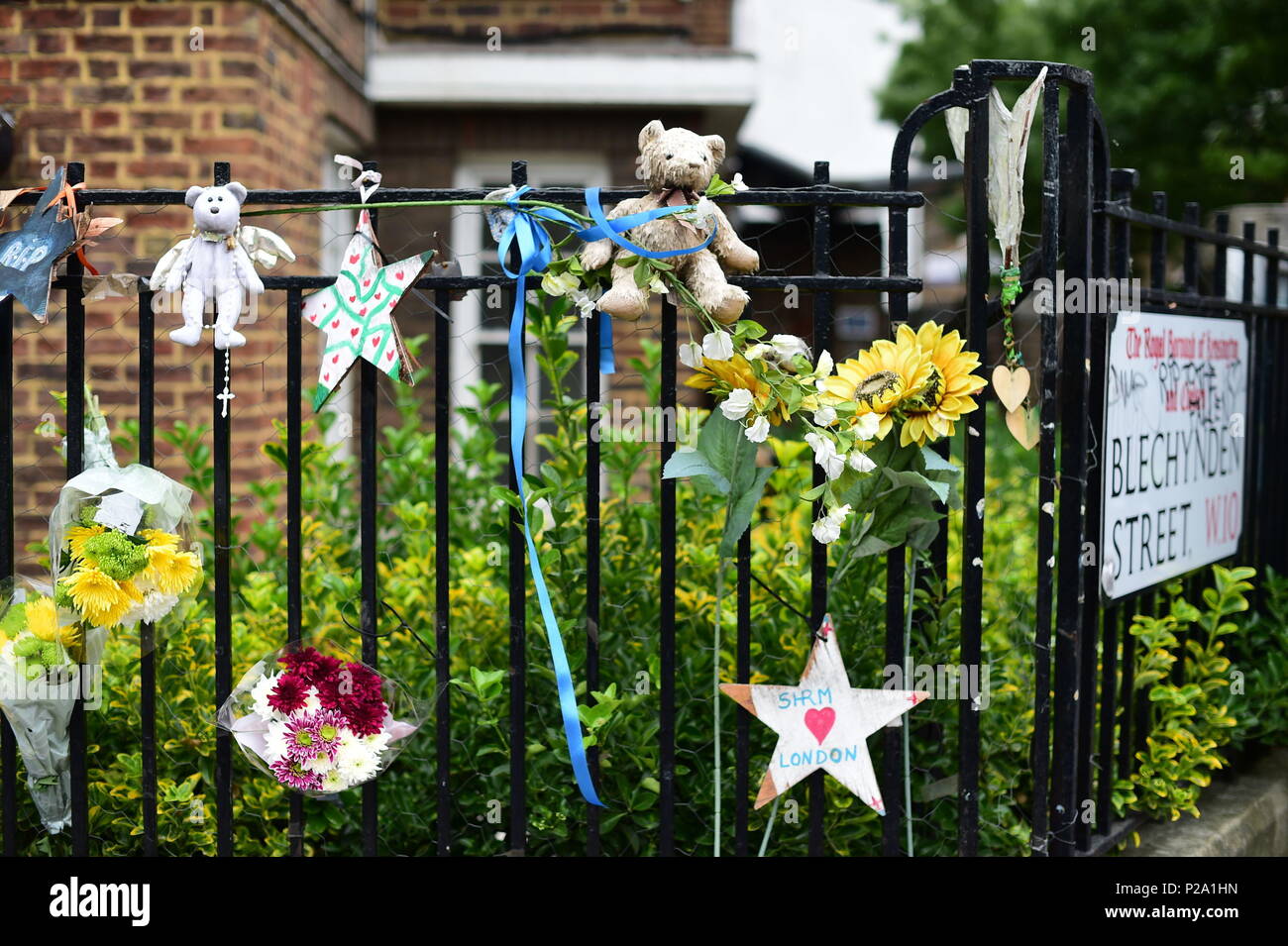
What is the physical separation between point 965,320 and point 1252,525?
1.72 meters

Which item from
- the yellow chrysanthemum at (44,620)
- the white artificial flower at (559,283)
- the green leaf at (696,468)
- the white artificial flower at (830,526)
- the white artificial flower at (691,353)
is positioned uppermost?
the white artificial flower at (559,283)

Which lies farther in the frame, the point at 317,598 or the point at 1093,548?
the point at 317,598

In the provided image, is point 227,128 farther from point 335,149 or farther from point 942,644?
point 942,644

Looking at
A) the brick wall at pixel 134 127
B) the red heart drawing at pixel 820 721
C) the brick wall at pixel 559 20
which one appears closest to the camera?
the red heart drawing at pixel 820 721

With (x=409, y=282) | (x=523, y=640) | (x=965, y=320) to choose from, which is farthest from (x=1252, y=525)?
(x=409, y=282)

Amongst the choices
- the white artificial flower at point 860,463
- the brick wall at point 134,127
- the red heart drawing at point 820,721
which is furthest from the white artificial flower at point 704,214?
the brick wall at point 134,127

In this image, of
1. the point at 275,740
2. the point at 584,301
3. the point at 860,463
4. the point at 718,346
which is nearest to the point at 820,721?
the point at 860,463

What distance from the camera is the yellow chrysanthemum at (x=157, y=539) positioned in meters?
2.23

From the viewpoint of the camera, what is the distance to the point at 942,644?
255cm

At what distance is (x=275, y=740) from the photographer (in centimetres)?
224

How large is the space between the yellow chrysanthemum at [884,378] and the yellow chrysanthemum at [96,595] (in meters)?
1.36

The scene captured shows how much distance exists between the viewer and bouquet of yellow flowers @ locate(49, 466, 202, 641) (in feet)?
7.19

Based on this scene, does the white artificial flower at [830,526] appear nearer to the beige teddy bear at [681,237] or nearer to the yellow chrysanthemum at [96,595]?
the beige teddy bear at [681,237]

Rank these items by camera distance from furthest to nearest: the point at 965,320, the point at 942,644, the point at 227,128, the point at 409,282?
the point at 227,128
the point at 942,644
the point at 965,320
the point at 409,282
